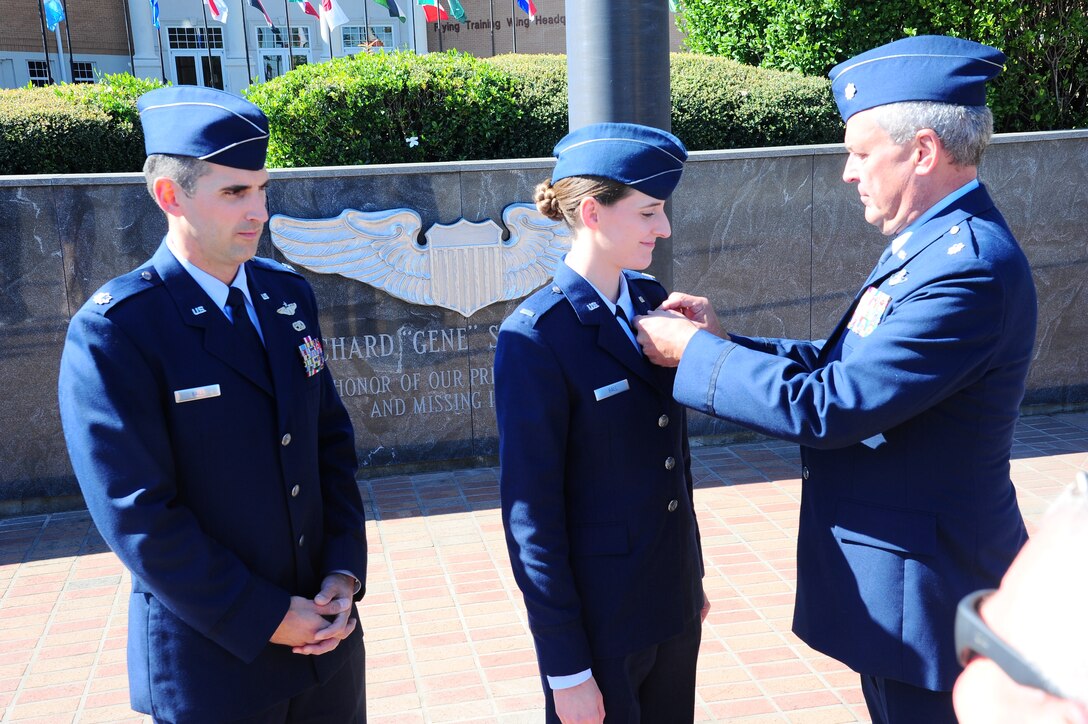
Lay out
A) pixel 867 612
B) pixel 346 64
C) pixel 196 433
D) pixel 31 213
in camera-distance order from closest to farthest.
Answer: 1. pixel 196 433
2. pixel 867 612
3. pixel 31 213
4. pixel 346 64

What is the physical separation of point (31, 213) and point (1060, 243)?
21.9 ft

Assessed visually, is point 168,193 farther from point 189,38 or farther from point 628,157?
point 189,38

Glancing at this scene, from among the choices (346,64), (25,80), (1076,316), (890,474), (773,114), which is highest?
(25,80)

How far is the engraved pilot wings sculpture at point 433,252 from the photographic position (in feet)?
19.2

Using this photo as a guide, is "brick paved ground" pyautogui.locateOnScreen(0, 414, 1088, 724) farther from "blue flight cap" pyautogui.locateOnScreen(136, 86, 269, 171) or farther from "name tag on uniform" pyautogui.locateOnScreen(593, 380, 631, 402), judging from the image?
"blue flight cap" pyautogui.locateOnScreen(136, 86, 269, 171)

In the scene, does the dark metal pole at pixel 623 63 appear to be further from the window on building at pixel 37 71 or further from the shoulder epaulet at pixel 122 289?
the window on building at pixel 37 71

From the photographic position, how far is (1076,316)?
703 cm

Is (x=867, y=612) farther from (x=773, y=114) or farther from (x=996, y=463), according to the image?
(x=773, y=114)

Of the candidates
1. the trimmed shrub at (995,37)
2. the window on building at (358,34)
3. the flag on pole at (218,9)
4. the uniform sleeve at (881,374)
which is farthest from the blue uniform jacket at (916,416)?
the window on building at (358,34)

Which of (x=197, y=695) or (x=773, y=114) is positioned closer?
(x=197, y=695)

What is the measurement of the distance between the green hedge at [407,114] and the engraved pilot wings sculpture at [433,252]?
80cm

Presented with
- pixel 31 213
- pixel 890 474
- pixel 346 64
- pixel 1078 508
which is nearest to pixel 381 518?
pixel 31 213

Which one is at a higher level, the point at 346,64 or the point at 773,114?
the point at 346,64

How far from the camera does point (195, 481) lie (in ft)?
7.27
